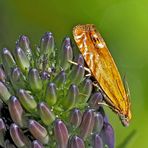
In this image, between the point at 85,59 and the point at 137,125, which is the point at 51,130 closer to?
the point at 85,59

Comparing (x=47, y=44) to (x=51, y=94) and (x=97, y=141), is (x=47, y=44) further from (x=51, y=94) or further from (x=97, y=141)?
(x=97, y=141)

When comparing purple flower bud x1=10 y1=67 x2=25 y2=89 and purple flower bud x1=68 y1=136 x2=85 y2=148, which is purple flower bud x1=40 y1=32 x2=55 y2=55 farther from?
purple flower bud x1=68 y1=136 x2=85 y2=148

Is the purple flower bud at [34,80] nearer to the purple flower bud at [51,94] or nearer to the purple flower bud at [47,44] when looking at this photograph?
the purple flower bud at [51,94]

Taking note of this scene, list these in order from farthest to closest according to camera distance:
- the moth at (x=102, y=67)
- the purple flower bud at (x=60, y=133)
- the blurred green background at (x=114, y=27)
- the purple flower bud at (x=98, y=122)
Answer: the blurred green background at (x=114, y=27)
the moth at (x=102, y=67)
the purple flower bud at (x=98, y=122)
the purple flower bud at (x=60, y=133)

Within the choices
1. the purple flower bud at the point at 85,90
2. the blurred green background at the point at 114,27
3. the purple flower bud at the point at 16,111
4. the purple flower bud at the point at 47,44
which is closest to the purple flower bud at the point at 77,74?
the purple flower bud at the point at 85,90

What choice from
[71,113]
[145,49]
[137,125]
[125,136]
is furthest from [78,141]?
[145,49]

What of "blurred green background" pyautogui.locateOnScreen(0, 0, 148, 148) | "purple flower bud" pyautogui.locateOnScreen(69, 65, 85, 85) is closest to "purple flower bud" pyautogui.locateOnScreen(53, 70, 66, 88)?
"purple flower bud" pyautogui.locateOnScreen(69, 65, 85, 85)

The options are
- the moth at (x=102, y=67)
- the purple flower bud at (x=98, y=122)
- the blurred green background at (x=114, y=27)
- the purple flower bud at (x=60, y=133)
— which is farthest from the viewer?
the blurred green background at (x=114, y=27)
